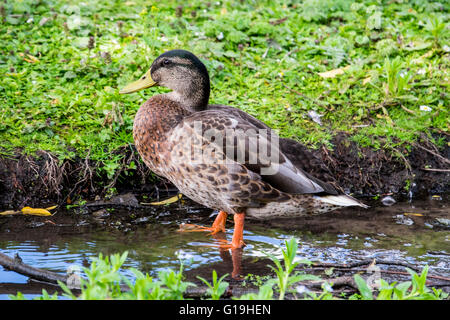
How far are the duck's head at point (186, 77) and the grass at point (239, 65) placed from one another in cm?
90

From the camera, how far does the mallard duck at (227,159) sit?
414 cm

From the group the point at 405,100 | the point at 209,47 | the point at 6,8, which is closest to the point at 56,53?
the point at 6,8

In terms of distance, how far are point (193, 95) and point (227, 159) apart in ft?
2.34

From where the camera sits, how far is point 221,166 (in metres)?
4.12

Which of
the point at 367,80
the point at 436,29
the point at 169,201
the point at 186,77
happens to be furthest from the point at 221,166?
the point at 436,29

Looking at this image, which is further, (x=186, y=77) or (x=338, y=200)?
(x=186, y=77)

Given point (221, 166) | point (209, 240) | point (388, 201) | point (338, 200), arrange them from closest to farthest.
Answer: point (221, 166) → point (338, 200) → point (209, 240) → point (388, 201)

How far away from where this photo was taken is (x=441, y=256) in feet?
13.9

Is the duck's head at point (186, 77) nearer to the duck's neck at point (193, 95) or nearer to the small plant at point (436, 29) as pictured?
the duck's neck at point (193, 95)

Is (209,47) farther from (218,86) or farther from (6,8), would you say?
(6,8)

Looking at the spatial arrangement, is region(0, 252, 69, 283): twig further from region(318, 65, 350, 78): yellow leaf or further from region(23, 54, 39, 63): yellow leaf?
region(318, 65, 350, 78): yellow leaf

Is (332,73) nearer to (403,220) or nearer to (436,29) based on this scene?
(436,29)

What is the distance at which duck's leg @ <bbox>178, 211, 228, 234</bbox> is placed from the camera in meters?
4.73

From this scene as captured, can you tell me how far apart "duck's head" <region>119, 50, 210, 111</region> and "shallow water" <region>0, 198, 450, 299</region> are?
990 mm
